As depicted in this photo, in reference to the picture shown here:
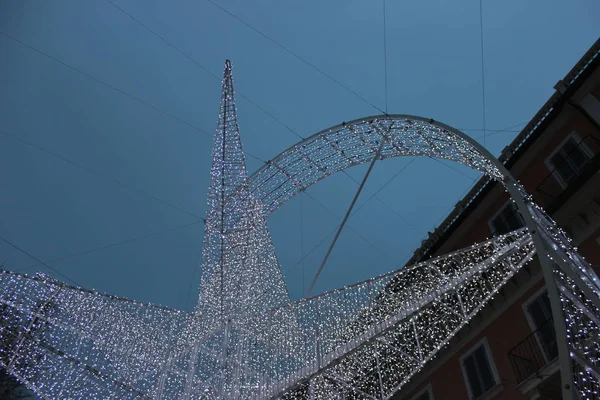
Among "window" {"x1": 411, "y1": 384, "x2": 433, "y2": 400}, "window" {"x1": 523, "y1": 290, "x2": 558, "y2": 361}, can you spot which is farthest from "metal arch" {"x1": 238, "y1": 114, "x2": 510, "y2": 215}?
"window" {"x1": 411, "y1": 384, "x2": 433, "y2": 400}

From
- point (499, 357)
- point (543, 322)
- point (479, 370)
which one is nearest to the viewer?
point (543, 322)

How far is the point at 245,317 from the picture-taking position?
11250 millimetres

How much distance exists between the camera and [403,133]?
12680 mm

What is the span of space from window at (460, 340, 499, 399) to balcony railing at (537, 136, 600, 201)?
4.23 m

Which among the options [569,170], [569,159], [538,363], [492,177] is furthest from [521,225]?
[538,363]

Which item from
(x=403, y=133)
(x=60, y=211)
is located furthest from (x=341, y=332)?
(x=60, y=211)

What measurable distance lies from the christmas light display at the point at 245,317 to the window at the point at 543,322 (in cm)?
156

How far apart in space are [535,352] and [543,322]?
0.80 meters

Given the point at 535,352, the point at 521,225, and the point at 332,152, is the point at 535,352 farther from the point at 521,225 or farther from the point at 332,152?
the point at 332,152

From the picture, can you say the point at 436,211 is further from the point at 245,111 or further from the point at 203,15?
the point at 203,15

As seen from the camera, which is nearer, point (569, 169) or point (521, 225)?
point (569, 169)

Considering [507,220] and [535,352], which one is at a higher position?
[507,220]

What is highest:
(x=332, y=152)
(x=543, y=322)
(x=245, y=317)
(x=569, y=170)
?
(x=332, y=152)

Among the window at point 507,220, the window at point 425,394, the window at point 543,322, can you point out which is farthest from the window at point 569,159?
the window at point 425,394
